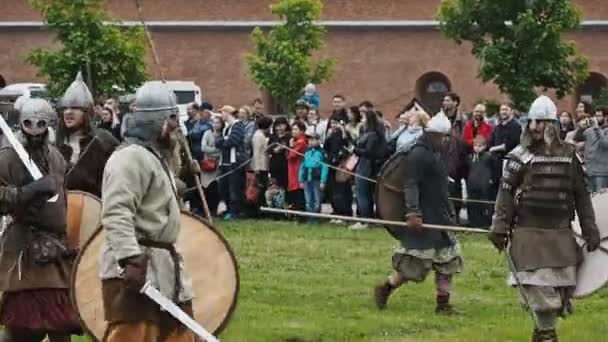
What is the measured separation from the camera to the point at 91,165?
11.0m

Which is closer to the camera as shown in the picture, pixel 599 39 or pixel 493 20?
pixel 493 20

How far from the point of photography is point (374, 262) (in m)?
17.5

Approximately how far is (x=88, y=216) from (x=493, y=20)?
15353 millimetres

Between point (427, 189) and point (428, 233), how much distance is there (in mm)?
362

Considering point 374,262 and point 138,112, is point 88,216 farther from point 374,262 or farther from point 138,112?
point 374,262

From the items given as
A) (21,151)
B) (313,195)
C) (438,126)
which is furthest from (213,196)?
(21,151)

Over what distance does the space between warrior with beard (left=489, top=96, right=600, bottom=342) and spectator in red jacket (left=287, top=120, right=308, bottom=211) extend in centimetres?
1135

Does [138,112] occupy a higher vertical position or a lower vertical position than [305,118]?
higher

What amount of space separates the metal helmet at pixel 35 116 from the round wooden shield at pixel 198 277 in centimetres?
112

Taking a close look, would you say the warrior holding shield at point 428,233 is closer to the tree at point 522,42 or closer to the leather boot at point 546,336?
the leather boot at point 546,336

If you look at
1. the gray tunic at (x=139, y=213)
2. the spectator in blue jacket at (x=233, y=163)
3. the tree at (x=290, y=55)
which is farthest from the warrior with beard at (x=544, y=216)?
the tree at (x=290, y=55)

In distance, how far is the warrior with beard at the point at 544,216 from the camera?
11.5 m

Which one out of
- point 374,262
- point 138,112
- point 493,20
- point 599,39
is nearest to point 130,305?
point 138,112

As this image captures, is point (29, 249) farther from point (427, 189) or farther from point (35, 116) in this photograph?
point (427, 189)
